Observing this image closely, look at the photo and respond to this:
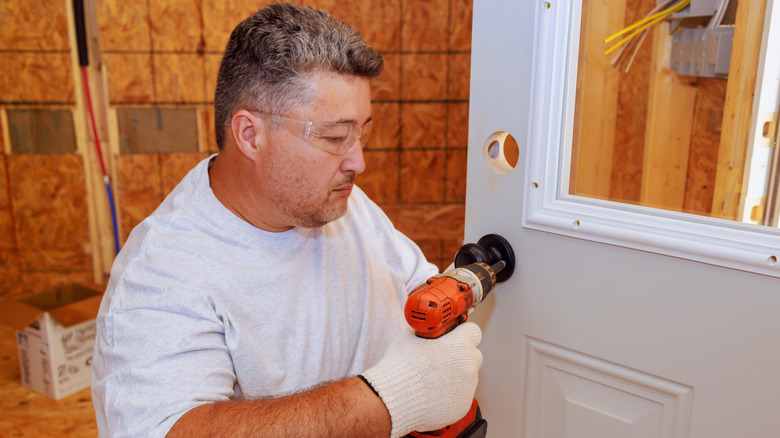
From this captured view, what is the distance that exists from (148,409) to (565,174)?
77 cm

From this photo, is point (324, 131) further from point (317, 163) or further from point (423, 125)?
point (423, 125)

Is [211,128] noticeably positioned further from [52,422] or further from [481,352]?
[481,352]

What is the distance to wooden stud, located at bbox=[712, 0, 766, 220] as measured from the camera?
86 centimetres

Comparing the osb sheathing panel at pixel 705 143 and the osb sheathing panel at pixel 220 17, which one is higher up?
the osb sheathing panel at pixel 220 17

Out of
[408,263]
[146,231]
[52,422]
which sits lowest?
[52,422]

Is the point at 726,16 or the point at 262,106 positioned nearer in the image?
the point at 726,16

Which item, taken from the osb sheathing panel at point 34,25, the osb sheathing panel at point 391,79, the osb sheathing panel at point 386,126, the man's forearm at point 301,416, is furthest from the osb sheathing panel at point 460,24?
the man's forearm at point 301,416

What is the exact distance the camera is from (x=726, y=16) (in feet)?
2.99

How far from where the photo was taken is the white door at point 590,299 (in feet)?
2.66

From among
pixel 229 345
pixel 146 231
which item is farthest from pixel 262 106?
pixel 229 345

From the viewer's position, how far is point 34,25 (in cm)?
267

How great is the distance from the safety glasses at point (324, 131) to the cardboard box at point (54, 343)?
1787mm

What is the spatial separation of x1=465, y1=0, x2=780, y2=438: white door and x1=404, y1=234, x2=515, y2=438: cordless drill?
29 millimetres

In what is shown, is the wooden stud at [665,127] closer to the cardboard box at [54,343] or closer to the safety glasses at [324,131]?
the safety glasses at [324,131]
